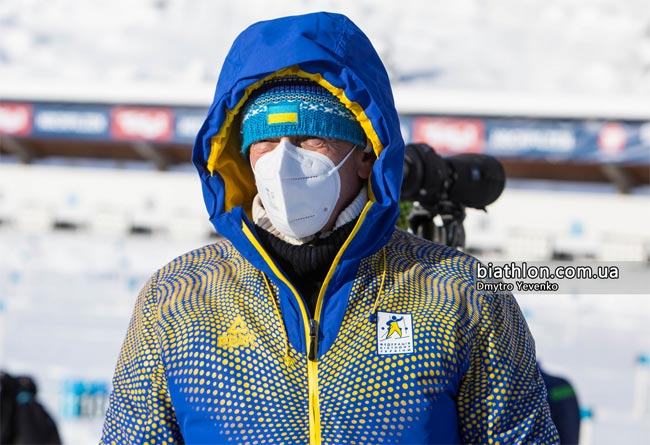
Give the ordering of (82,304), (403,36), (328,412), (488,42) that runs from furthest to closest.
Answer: (403,36) → (488,42) → (82,304) → (328,412)

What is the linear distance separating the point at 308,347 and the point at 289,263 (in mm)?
155

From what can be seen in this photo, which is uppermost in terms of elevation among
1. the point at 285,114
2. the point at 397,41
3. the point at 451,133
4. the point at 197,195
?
the point at 397,41

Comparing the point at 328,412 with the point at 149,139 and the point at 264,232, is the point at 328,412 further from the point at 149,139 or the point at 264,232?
the point at 149,139

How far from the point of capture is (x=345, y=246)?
1.47 metres

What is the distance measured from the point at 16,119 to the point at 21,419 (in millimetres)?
14281

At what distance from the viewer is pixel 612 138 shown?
13.9m

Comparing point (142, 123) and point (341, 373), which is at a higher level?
point (142, 123)

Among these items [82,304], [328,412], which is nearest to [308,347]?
[328,412]

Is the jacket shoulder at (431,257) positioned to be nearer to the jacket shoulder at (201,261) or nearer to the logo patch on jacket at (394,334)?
the logo patch on jacket at (394,334)

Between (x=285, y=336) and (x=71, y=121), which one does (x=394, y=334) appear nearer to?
(x=285, y=336)

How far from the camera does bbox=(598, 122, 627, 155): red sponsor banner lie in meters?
13.8

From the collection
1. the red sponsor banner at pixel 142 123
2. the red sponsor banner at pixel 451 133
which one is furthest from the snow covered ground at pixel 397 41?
the red sponsor banner at pixel 451 133

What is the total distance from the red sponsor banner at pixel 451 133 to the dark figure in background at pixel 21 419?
433 inches

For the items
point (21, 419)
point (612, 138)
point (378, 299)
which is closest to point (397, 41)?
point (612, 138)
